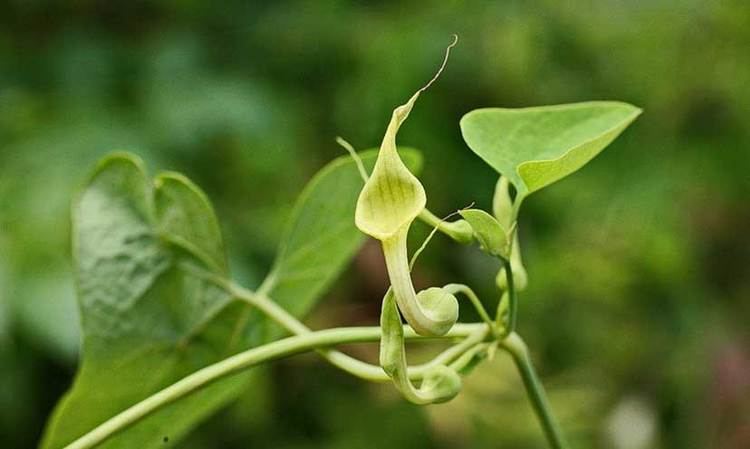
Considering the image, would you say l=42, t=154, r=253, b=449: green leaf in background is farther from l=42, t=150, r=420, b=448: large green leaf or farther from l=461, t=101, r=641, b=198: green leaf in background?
l=461, t=101, r=641, b=198: green leaf in background

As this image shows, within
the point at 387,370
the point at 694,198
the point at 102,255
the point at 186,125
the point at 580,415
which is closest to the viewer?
the point at 387,370

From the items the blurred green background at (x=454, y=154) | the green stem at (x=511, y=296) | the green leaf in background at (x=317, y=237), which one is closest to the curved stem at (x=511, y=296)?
the green stem at (x=511, y=296)

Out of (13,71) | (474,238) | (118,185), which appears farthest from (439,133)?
(474,238)

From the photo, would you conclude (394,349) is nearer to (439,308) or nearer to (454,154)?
(439,308)

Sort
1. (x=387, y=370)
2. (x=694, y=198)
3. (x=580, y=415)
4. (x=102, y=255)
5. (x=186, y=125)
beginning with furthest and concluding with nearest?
(x=694, y=198) → (x=580, y=415) → (x=186, y=125) → (x=102, y=255) → (x=387, y=370)

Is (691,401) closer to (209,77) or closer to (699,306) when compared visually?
(699,306)

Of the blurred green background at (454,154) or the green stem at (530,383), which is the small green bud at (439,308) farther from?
the blurred green background at (454,154)
